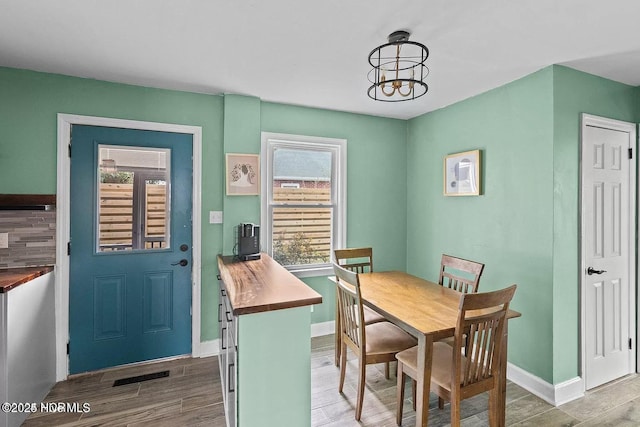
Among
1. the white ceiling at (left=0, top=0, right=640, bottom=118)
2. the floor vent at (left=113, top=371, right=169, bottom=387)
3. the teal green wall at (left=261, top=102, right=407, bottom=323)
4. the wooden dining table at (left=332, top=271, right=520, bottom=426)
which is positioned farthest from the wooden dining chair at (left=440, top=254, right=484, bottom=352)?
the floor vent at (left=113, top=371, right=169, bottom=387)

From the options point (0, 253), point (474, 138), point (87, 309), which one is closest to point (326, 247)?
point (474, 138)

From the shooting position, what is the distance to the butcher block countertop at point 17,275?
1.90m

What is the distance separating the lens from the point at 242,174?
10.1 feet

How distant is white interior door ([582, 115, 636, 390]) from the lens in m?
2.46

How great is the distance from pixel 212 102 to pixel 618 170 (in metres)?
3.62

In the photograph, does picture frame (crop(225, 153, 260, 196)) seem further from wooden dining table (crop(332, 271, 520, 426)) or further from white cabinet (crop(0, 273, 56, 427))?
white cabinet (crop(0, 273, 56, 427))

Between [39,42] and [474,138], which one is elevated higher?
[39,42]

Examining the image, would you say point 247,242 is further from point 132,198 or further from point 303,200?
point 132,198

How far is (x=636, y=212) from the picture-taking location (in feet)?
8.72

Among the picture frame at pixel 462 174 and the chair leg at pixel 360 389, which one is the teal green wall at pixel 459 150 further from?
the chair leg at pixel 360 389

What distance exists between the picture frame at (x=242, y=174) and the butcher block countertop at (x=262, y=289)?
2.54 feet

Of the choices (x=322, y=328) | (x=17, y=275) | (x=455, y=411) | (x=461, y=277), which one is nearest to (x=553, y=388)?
(x=461, y=277)

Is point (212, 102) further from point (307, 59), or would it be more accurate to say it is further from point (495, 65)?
point (495, 65)

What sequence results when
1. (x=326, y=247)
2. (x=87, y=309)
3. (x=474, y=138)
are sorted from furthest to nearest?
1. (x=326, y=247)
2. (x=474, y=138)
3. (x=87, y=309)
